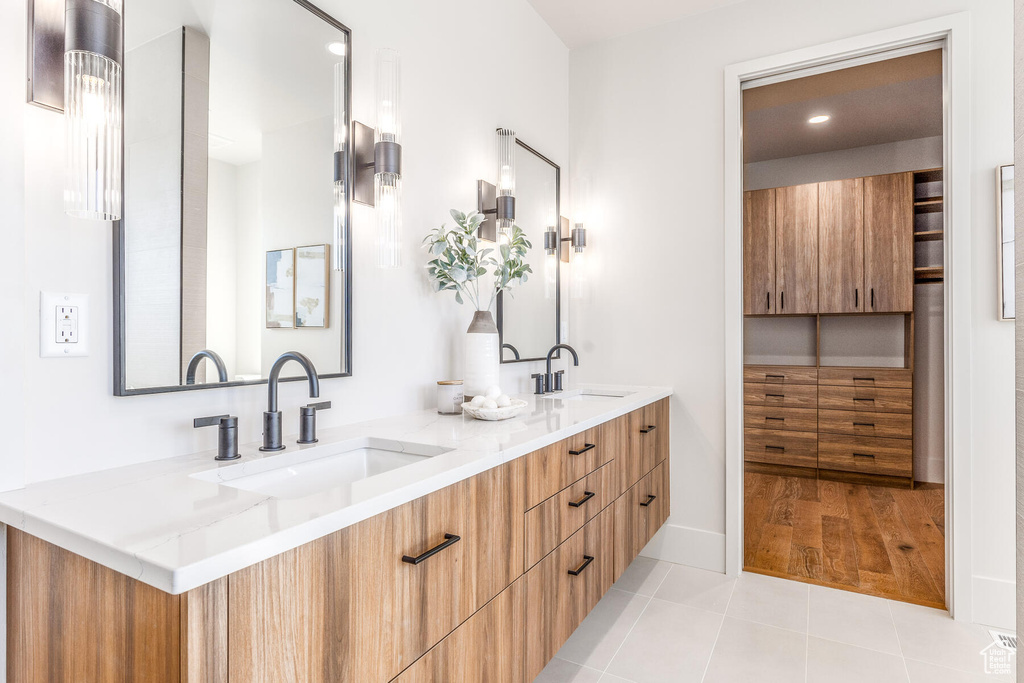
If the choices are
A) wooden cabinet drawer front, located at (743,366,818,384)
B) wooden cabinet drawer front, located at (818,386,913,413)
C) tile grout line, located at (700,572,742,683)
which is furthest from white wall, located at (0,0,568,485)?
wooden cabinet drawer front, located at (818,386,913,413)

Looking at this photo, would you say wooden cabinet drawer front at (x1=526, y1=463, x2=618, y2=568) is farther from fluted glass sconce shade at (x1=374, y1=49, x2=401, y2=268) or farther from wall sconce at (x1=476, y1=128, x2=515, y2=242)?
wall sconce at (x1=476, y1=128, x2=515, y2=242)

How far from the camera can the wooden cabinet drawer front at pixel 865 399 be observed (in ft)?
12.7

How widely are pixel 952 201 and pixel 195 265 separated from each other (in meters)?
2.67

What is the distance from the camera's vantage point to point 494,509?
1275mm

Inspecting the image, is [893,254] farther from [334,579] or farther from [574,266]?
[334,579]

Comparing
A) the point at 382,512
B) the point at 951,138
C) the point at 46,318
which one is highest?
the point at 951,138

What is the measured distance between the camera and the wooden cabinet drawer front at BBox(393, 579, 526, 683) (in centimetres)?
109

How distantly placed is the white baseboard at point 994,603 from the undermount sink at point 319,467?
2267mm

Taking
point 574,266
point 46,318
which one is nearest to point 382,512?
point 46,318

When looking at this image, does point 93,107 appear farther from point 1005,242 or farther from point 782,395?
point 782,395

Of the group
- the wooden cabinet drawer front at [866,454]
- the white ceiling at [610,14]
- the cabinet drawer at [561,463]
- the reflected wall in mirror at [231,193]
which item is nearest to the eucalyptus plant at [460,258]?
the reflected wall in mirror at [231,193]

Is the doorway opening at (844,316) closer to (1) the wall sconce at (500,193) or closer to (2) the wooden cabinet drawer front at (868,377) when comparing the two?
(2) the wooden cabinet drawer front at (868,377)

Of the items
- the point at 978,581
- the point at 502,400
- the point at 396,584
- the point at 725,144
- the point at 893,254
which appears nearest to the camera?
the point at 396,584

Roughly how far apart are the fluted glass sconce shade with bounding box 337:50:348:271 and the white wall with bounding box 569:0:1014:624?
65.8 inches
